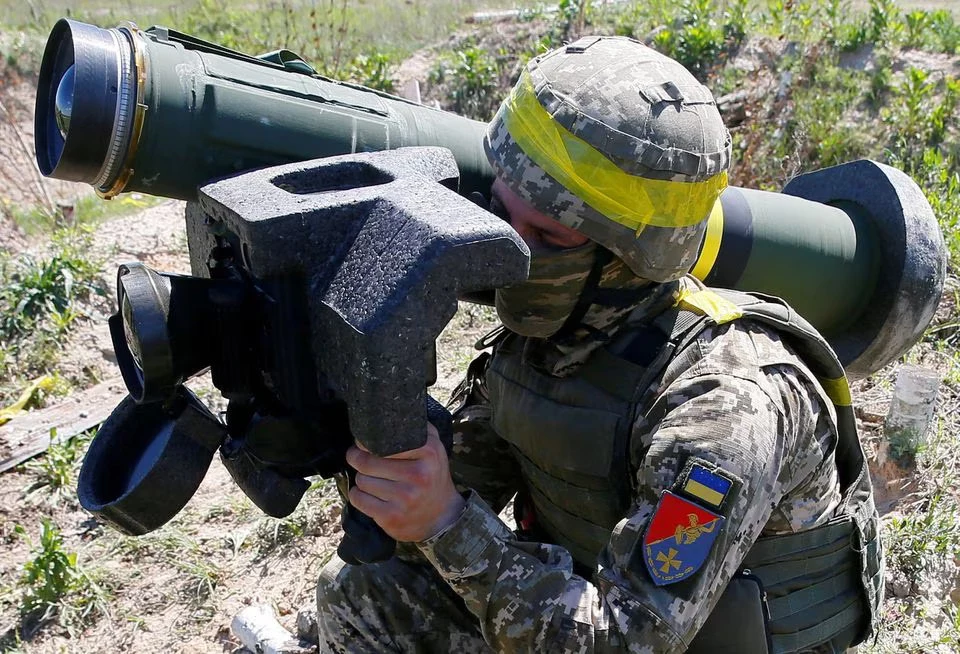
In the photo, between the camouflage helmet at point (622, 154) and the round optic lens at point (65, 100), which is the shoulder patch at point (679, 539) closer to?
the camouflage helmet at point (622, 154)

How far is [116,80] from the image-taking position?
6.51 feet

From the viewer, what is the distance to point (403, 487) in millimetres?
1646

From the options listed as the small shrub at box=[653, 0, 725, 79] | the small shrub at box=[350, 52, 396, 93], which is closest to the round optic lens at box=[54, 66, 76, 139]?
the small shrub at box=[653, 0, 725, 79]

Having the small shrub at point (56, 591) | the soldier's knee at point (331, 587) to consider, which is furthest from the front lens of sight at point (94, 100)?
the small shrub at point (56, 591)

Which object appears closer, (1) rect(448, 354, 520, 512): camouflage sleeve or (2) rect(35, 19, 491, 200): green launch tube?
(2) rect(35, 19, 491, 200): green launch tube

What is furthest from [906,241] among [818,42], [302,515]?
[818,42]

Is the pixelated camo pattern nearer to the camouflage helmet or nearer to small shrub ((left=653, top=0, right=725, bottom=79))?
the camouflage helmet

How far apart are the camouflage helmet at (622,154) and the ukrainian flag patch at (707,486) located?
47 centimetres

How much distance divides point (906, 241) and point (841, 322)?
284mm

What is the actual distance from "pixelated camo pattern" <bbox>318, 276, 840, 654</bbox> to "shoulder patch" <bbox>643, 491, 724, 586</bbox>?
0.02 meters

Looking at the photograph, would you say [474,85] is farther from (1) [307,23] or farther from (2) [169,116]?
(2) [169,116]

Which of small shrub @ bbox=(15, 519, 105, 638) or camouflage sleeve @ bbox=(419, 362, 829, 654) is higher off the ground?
camouflage sleeve @ bbox=(419, 362, 829, 654)

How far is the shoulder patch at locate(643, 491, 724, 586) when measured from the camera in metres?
1.67

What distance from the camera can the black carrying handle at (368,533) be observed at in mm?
1682
